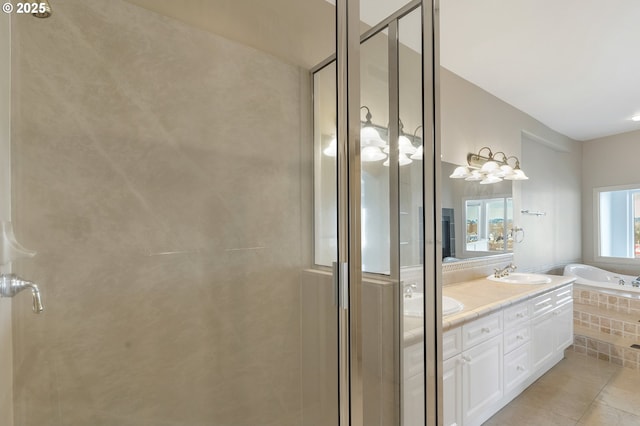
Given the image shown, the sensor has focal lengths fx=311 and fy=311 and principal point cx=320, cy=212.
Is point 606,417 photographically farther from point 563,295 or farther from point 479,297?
point 479,297

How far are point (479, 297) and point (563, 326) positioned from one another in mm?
1283

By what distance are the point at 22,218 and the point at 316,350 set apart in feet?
3.47

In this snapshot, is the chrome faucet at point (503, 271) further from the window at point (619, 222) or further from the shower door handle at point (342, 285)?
the window at point (619, 222)

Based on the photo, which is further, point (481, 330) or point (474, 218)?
point (474, 218)

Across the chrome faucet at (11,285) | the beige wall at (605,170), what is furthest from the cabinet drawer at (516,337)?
the beige wall at (605,170)

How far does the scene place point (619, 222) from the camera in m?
4.52

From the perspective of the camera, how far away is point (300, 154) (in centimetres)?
136

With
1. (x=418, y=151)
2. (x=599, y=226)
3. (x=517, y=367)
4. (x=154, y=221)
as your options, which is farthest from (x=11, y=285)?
(x=599, y=226)

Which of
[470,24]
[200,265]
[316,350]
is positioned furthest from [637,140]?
[200,265]

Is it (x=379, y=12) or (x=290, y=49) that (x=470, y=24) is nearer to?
(x=379, y=12)

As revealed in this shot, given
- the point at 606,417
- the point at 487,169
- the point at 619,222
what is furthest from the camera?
the point at 619,222

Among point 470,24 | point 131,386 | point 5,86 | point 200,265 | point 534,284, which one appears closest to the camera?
point 5,86

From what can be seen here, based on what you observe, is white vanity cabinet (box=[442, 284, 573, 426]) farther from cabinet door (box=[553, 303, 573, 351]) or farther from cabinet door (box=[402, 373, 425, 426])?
cabinet door (box=[402, 373, 425, 426])

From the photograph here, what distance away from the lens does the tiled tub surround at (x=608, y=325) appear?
9.38 ft
